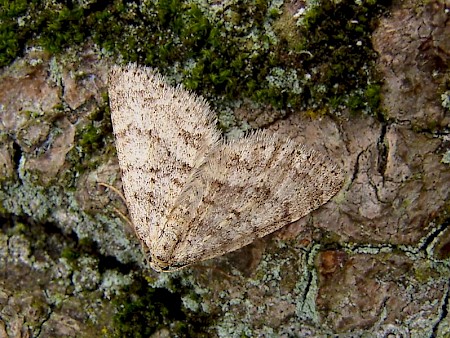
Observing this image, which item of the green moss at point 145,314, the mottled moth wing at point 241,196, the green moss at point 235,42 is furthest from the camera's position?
the green moss at point 145,314

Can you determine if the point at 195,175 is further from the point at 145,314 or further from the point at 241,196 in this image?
the point at 145,314

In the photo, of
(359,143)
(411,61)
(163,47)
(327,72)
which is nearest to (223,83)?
(163,47)

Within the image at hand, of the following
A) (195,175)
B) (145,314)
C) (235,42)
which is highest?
(235,42)

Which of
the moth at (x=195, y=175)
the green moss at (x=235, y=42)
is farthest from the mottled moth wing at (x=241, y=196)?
the green moss at (x=235, y=42)

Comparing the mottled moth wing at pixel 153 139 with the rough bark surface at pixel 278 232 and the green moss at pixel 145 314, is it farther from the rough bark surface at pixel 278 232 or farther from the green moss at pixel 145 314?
the green moss at pixel 145 314

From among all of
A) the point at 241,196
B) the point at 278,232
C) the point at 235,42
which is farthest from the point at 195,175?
the point at 235,42

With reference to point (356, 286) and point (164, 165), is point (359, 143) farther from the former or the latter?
point (164, 165)

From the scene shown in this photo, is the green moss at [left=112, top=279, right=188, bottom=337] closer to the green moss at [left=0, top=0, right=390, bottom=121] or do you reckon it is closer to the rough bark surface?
the rough bark surface
